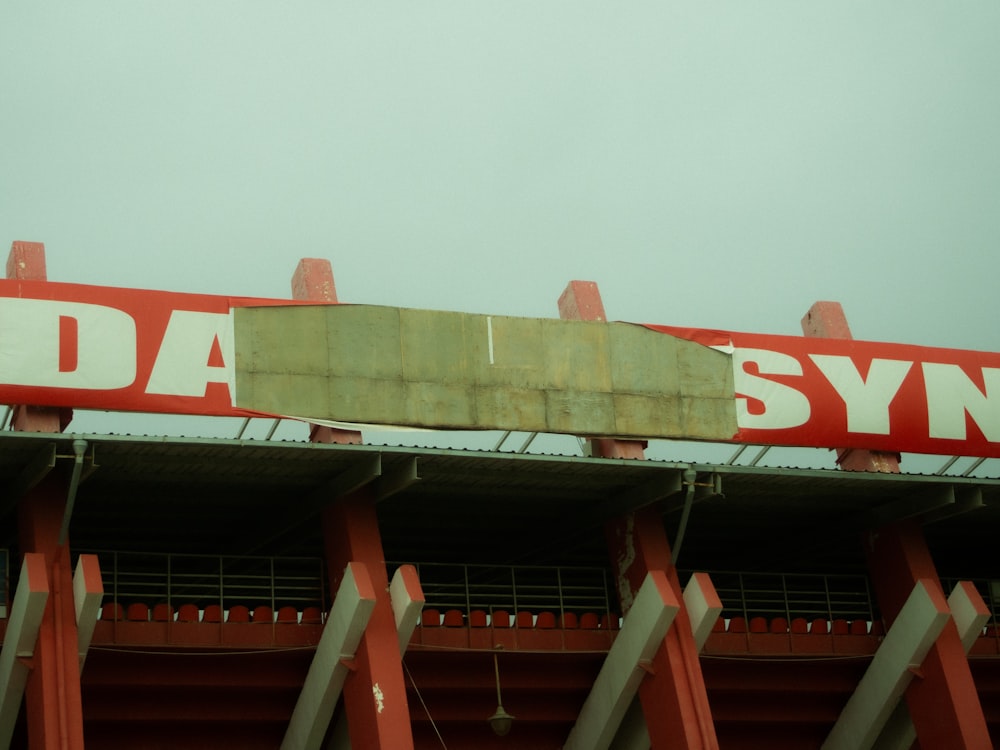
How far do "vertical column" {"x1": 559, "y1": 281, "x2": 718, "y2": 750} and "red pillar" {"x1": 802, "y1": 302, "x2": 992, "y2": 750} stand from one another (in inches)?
172

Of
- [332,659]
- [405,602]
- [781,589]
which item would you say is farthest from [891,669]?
[332,659]

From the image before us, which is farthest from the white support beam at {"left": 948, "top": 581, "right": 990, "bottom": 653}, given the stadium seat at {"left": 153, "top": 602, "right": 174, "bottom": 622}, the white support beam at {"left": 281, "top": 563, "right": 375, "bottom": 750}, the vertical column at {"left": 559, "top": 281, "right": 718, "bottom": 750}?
the stadium seat at {"left": 153, "top": 602, "right": 174, "bottom": 622}

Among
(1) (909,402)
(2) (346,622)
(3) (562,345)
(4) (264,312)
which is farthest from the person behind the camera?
(1) (909,402)

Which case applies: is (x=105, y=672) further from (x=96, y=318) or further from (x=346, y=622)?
(x=96, y=318)

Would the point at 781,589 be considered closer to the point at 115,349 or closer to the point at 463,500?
the point at 463,500

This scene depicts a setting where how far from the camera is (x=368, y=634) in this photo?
1001 inches

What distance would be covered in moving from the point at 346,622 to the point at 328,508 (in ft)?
8.89

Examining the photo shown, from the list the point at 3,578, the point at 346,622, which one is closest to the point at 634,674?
the point at 346,622

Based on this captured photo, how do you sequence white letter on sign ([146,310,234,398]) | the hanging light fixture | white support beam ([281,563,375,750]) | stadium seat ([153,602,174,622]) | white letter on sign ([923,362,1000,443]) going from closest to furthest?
white support beam ([281,563,375,750]), white letter on sign ([146,310,234,398]), stadium seat ([153,602,174,622]), the hanging light fixture, white letter on sign ([923,362,1000,443])

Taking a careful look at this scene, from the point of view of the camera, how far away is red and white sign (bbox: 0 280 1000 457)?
992 inches

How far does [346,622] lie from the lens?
25.2 m

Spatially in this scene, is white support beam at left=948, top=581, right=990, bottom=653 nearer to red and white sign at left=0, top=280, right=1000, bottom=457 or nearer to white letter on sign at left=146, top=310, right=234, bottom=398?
red and white sign at left=0, top=280, right=1000, bottom=457

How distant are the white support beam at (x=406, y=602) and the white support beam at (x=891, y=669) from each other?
380 inches

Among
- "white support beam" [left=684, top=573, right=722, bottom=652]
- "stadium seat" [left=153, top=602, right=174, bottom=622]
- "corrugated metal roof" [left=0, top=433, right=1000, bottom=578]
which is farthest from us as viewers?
"white support beam" [left=684, top=573, right=722, bottom=652]
